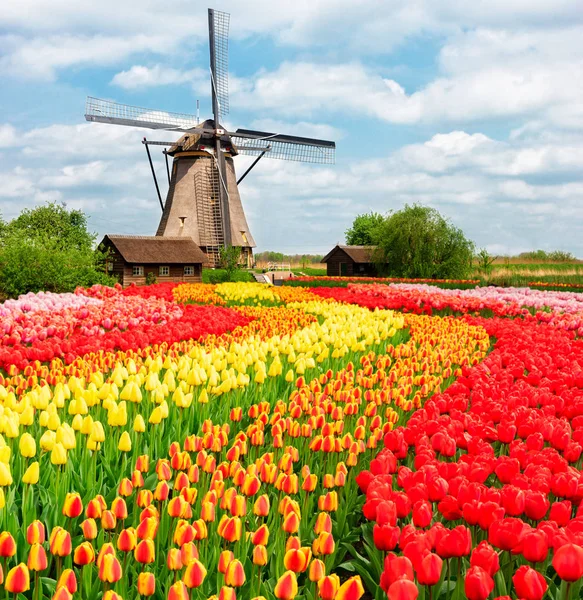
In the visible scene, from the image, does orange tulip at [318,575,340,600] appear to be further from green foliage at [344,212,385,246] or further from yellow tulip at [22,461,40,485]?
green foliage at [344,212,385,246]

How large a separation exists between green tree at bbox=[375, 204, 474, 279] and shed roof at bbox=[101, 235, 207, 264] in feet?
40.3

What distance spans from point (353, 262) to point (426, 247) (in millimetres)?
9561

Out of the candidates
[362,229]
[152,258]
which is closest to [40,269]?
[152,258]

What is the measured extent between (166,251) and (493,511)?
1446 inches

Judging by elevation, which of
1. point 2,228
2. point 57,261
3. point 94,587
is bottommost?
point 94,587

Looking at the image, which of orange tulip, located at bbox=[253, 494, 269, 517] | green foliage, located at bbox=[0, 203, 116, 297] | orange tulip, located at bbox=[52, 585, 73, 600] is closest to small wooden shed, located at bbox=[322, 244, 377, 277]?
green foliage, located at bbox=[0, 203, 116, 297]

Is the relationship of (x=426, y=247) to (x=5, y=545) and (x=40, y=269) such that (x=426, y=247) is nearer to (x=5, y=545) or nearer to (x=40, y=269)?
(x=40, y=269)

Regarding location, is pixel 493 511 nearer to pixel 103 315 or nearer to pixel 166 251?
pixel 103 315

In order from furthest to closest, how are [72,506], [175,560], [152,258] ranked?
1. [152,258]
2. [72,506]
3. [175,560]

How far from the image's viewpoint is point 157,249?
125 ft

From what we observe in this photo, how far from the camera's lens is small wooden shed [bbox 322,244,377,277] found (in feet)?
157

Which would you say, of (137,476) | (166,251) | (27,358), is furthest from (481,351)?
(166,251)

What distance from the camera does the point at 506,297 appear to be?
55.2ft

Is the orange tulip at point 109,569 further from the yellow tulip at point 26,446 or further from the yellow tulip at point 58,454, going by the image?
the yellow tulip at point 26,446
